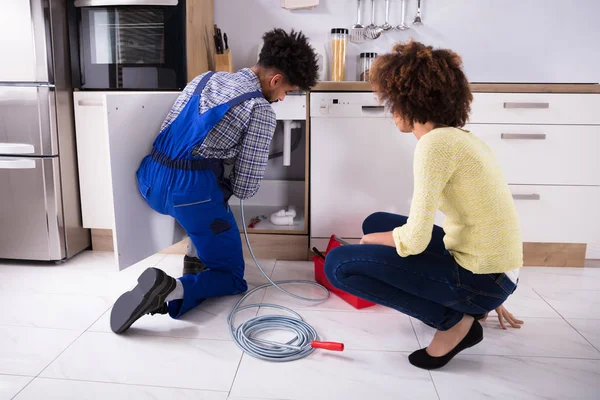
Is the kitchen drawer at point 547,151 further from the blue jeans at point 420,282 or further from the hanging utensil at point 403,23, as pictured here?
the blue jeans at point 420,282

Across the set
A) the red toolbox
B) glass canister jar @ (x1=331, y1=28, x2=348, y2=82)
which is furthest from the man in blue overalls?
glass canister jar @ (x1=331, y1=28, x2=348, y2=82)

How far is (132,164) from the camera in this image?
5.68 ft

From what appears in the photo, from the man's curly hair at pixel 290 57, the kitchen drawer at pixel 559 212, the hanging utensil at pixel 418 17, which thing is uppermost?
the hanging utensil at pixel 418 17

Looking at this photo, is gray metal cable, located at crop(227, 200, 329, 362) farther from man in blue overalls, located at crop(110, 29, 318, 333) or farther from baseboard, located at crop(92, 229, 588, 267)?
baseboard, located at crop(92, 229, 588, 267)

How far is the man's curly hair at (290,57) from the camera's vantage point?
175 cm

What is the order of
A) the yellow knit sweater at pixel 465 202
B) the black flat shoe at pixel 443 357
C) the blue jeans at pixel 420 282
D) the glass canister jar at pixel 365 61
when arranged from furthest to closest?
the glass canister jar at pixel 365 61, the black flat shoe at pixel 443 357, the blue jeans at pixel 420 282, the yellow knit sweater at pixel 465 202

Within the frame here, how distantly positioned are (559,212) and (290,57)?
1.48 m

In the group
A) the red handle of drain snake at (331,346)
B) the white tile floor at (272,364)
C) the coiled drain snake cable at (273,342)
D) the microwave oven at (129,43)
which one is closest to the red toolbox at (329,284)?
the white tile floor at (272,364)

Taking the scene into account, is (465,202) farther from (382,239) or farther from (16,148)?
(16,148)

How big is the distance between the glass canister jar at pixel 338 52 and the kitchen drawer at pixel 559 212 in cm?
107

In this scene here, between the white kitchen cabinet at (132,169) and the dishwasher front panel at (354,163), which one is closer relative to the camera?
the white kitchen cabinet at (132,169)

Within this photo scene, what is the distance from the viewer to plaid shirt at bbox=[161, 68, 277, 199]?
167 centimetres

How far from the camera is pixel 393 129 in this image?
88.4 inches

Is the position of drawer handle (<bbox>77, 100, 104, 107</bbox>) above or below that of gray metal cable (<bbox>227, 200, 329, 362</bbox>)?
above
